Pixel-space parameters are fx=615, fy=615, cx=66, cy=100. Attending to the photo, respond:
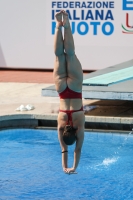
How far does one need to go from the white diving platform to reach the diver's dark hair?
3.68 metres

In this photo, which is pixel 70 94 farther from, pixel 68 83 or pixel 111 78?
pixel 111 78

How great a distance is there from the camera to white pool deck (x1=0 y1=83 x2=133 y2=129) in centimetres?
1211

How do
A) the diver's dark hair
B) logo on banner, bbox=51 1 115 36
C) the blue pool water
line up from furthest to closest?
logo on banner, bbox=51 1 115 36 < the blue pool water < the diver's dark hair

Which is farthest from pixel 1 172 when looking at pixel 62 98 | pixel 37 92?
pixel 37 92

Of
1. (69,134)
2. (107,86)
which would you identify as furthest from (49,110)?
(69,134)

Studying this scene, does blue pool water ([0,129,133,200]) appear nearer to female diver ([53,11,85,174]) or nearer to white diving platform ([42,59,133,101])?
white diving platform ([42,59,133,101])

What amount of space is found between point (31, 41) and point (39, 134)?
20.7ft

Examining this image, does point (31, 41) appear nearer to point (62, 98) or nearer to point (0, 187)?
point (0, 187)

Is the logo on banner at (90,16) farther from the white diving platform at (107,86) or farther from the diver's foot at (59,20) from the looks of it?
the diver's foot at (59,20)

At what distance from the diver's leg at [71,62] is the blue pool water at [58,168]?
2040 millimetres

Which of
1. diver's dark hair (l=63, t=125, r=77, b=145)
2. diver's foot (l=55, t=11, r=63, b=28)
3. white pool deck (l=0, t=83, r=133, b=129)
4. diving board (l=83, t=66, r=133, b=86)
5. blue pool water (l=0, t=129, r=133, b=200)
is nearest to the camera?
diver's foot (l=55, t=11, r=63, b=28)

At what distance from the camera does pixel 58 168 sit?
1041 centimetres

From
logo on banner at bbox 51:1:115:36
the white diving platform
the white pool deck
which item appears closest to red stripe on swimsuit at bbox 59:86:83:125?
the white diving platform

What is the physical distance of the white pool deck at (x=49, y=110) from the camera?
12109 mm
